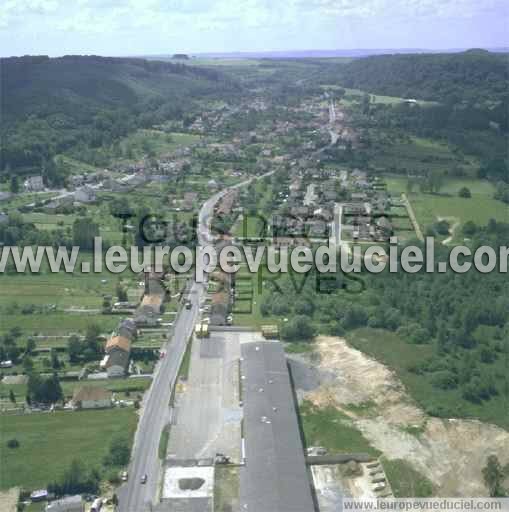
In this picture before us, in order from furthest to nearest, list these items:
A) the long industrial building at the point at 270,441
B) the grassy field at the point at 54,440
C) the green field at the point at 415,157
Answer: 1. the green field at the point at 415,157
2. the grassy field at the point at 54,440
3. the long industrial building at the point at 270,441

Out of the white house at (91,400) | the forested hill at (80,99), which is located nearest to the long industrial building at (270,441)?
the white house at (91,400)

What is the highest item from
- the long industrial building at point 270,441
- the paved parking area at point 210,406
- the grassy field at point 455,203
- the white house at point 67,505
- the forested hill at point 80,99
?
the forested hill at point 80,99

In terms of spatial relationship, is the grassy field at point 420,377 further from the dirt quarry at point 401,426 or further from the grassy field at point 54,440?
the grassy field at point 54,440

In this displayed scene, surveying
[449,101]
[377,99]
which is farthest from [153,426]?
[377,99]

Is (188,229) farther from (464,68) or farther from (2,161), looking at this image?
(464,68)

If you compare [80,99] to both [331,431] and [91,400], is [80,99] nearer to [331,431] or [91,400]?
[91,400]

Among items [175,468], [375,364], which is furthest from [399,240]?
[175,468]
